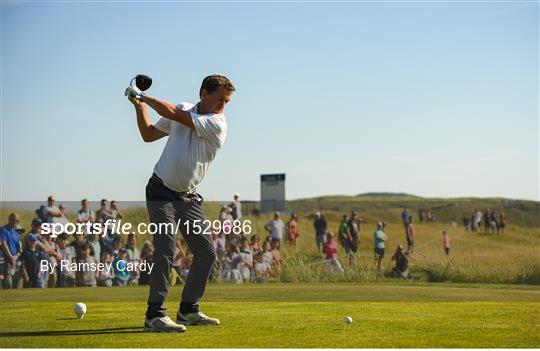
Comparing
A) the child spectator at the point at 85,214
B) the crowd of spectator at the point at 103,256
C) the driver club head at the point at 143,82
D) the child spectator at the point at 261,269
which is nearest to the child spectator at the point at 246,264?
the crowd of spectator at the point at 103,256

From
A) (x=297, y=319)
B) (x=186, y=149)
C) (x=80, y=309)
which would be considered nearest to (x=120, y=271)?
A: (x=80, y=309)

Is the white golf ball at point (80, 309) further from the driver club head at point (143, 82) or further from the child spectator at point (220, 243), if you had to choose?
the child spectator at point (220, 243)

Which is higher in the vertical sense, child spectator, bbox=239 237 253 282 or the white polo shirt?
the white polo shirt

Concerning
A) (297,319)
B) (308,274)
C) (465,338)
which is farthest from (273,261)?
(465,338)

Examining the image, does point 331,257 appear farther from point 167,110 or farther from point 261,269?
point 167,110

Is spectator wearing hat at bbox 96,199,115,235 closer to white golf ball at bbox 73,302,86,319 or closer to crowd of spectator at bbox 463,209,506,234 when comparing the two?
white golf ball at bbox 73,302,86,319

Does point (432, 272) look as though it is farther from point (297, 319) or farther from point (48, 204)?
point (297, 319)

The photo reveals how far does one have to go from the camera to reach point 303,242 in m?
23.9

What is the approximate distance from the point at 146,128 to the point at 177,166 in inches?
21.9

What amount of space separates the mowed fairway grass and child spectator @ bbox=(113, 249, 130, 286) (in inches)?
147

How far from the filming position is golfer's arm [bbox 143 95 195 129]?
7.34 meters

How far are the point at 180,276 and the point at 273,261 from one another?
8.44 ft

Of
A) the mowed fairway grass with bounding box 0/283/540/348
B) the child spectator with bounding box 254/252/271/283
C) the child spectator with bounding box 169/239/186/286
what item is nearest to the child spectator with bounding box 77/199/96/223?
the child spectator with bounding box 169/239/186/286

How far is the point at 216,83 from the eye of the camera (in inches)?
311
